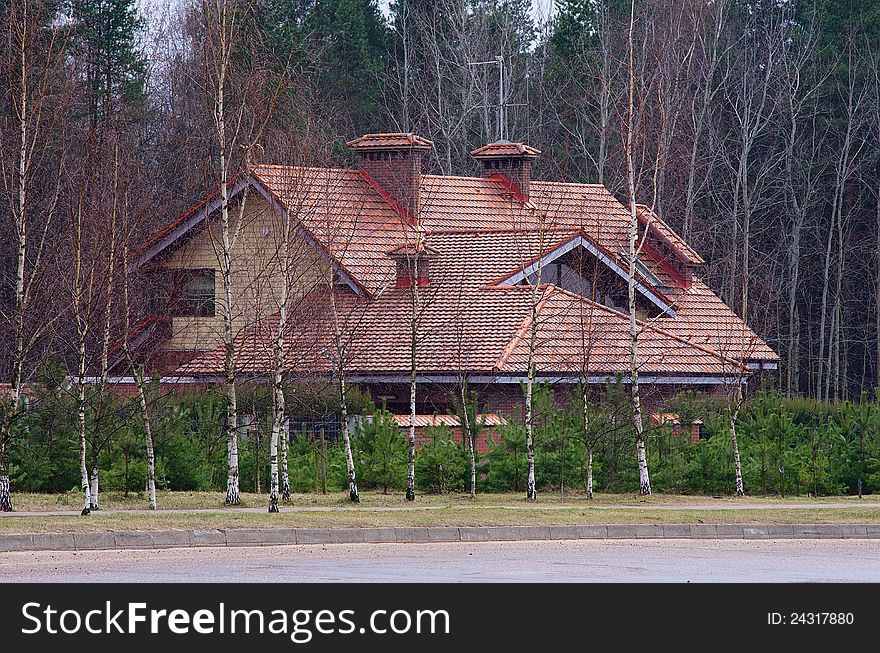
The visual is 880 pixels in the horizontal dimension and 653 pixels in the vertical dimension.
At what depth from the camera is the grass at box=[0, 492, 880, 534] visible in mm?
19375

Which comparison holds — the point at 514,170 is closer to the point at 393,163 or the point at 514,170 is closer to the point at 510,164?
the point at 510,164

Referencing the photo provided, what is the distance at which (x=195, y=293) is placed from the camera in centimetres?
4059

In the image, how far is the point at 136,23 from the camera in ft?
180

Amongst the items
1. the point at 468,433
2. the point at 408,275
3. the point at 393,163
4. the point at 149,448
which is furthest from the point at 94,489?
the point at 393,163

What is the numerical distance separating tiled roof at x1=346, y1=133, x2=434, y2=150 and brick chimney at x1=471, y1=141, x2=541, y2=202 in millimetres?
3281

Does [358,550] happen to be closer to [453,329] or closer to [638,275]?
[453,329]

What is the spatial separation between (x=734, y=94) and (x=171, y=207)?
2454 centimetres

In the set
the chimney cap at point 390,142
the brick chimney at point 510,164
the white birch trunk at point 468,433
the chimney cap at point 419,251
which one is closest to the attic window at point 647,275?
the brick chimney at point 510,164

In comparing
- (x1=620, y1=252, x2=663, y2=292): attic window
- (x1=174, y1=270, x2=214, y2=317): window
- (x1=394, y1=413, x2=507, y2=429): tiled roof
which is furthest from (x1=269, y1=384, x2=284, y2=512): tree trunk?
(x1=620, y1=252, x2=663, y2=292): attic window

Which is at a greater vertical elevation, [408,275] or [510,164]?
[510,164]

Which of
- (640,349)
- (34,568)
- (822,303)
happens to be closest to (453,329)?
(640,349)

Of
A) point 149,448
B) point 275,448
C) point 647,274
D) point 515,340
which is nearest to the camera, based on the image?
point 275,448

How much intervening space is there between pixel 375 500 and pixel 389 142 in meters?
19.9

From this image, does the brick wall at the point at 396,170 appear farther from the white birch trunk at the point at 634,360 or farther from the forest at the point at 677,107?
the white birch trunk at the point at 634,360
